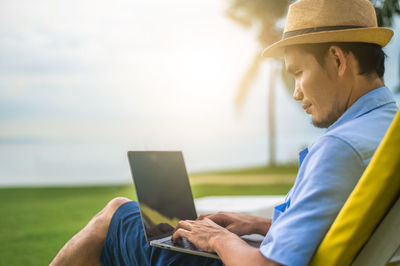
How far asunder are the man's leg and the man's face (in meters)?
1.05

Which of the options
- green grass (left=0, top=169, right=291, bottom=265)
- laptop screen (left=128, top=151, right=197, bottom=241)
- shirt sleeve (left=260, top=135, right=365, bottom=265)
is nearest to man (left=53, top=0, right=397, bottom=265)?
shirt sleeve (left=260, top=135, right=365, bottom=265)

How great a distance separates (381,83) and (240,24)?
11.7 m

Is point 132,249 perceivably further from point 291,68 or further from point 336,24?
point 336,24

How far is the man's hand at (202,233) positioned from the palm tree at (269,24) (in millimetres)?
3689

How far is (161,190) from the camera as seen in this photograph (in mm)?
1933

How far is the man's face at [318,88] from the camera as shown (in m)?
1.45

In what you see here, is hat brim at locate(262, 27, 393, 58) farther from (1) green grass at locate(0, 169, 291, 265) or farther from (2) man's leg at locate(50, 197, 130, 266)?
(1) green grass at locate(0, 169, 291, 265)

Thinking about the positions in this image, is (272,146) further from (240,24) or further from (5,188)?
(5,188)

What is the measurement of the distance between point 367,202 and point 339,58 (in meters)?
0.57

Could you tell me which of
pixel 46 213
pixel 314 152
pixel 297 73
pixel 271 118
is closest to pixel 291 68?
pixel 297 73

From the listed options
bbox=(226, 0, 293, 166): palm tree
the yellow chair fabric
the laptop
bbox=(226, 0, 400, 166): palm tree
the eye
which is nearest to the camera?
the yellow chair fabric

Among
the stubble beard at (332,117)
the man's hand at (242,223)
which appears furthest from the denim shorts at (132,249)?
the stubble beard at (332,117)

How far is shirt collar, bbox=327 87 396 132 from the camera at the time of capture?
4.58 ft

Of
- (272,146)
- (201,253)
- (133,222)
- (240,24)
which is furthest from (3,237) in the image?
(272,146)
